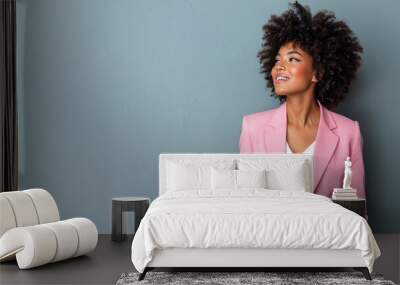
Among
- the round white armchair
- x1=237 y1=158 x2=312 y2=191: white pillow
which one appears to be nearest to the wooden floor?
the round white armchair

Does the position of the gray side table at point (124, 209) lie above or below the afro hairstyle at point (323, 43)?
below

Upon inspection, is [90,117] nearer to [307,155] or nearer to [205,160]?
[205,160]

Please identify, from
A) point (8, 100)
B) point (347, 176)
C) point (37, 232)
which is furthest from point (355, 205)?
point (8, 100)

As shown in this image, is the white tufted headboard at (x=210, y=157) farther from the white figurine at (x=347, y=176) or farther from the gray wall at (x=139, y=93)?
the gray wall at (x=139, y=93)

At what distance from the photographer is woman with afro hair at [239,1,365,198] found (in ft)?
22.4

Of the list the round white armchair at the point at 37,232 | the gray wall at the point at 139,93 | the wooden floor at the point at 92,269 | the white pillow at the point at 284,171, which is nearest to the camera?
the wooden floor at the point at 92,269

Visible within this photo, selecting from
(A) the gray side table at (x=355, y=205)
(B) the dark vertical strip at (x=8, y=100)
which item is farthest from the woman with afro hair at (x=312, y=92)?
(B) the dark vertical strip at (x=8, y=100)

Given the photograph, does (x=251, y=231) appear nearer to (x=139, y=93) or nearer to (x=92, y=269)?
(x=92, y=269)

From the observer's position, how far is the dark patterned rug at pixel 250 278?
474 centimetres

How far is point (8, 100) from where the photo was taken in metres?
6.94

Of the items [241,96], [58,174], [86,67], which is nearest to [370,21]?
[241,96]

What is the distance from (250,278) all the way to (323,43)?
2870 millimetres

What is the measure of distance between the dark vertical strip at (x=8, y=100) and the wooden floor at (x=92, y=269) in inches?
50.4

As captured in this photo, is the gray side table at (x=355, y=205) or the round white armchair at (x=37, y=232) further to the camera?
the gray side table at (x=355, y=205)
